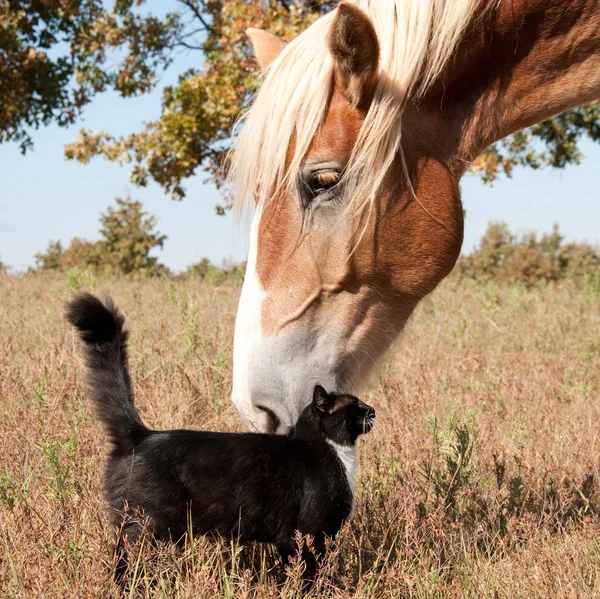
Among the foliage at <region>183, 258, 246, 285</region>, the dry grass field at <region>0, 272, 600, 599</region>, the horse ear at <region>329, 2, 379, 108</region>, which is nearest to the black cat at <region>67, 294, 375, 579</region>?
the dry grass field at <region>0, 272, 600, 599</region>

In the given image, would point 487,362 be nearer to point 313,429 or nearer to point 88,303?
point 313,429

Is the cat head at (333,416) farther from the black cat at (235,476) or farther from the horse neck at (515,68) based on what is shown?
the horse neck at (515,68)

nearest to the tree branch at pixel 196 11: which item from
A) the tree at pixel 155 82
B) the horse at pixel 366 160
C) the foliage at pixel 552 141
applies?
the tree at pixel 155 82

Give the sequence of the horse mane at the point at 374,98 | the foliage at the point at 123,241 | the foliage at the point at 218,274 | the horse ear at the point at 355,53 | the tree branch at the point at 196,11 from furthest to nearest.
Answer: the foliage at the point at 123,241 → the tree branch at the point at 196,11 → the foliage at the point at 218,274 → the horse mane at the point at 374,98 → the horse ear at the point at 355,53

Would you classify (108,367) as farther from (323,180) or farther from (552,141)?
(552,141)

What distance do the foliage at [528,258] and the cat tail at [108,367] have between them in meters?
16.8

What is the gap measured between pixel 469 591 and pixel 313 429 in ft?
2.83

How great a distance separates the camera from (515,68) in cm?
318

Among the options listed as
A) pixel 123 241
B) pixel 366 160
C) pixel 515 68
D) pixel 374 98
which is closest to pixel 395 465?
pixel 366 160

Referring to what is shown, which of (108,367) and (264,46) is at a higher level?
(264,46)

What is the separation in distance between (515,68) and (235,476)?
2.08 meters

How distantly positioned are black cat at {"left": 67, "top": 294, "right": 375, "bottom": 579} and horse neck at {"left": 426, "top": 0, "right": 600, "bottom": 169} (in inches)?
51.2

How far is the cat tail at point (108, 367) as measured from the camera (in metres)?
2.91

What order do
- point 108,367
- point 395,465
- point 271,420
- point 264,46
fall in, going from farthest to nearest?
point 264,46 < point 395,465 < point 108,367 < point 271,420
